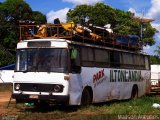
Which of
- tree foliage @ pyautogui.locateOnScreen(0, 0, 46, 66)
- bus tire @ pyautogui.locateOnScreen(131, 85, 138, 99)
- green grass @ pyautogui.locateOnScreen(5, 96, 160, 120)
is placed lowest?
green grass @ pyautogui.locateOnScreen(5, 96, 160, 120)

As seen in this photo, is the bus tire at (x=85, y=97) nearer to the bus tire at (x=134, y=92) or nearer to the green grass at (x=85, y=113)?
the green grass at (x=85, y=113)

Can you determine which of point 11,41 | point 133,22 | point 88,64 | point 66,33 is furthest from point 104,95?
point 133,22

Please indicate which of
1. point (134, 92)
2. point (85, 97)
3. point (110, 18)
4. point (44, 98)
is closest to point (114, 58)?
point (134, 92)

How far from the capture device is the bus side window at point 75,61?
16.3 metres

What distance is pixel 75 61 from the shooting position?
16.7 meters

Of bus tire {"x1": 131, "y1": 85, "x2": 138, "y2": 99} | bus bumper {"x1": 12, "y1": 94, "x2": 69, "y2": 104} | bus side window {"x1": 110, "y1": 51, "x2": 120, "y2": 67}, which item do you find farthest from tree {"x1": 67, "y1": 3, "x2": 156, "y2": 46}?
bus bumper {"x1": 12, "y1": 94, "x2": 69, "y2": 104}

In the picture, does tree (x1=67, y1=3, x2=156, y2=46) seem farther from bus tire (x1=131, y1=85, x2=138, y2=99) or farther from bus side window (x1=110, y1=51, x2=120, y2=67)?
bus side window (x1=110, y1=51, x2=120, y2=67)

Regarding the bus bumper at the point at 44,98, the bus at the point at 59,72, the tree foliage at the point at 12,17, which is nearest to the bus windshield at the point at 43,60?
the bus at the point at 59,72

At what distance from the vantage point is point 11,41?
54.6m

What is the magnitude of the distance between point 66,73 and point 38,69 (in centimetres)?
103

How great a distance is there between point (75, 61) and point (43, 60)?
1.15 meters

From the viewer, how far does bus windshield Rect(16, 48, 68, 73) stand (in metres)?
16.2

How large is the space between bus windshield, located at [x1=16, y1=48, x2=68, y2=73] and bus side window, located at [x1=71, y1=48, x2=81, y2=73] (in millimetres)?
254

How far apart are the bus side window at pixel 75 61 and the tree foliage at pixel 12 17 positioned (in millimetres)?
38344
